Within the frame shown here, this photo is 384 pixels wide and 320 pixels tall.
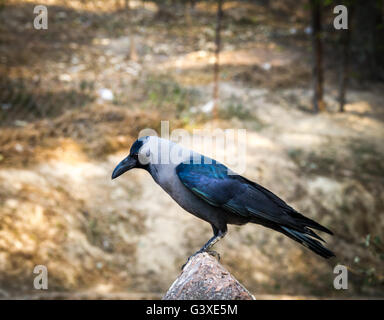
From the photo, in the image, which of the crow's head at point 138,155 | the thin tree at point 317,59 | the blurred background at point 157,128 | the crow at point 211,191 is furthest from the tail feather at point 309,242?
the thin tree at point 317,59

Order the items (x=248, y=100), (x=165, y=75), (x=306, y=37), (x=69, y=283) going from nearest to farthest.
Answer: (x=69, y=283) → (x=248, y=100) → (x=165, y=75) → (x=306, y=37)

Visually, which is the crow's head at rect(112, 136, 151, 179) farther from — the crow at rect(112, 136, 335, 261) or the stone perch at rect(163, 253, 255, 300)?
the stone perch at rect(163, 253, 255, 300)

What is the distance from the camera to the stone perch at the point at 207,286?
1.93m

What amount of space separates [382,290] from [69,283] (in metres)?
4.12

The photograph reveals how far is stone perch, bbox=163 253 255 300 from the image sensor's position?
1.93 metres

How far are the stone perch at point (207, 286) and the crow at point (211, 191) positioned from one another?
209 mm

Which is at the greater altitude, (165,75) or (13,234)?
(165,75)

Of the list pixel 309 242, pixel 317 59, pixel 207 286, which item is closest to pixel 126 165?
pixel 207 286

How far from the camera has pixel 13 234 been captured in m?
4.85

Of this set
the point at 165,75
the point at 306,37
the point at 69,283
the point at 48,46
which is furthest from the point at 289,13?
the point at 69,283

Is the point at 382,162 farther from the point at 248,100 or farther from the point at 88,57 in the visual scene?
the point at 88,57

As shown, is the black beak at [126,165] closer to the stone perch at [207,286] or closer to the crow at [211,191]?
the crow at [211,191]

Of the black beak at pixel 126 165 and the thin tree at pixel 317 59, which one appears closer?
the black beak at pixel 126 165

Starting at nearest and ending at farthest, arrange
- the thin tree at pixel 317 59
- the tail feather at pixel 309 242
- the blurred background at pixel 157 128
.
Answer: the tail feather at pixel 309 242, the blurred background at pixel 157 128, the thin tree at pixel 317 59
